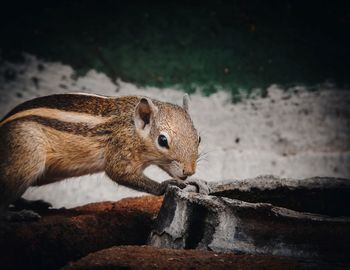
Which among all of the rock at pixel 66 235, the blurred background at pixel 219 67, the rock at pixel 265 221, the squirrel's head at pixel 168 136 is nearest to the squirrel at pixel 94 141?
the squirrel's head at pixel 168 136

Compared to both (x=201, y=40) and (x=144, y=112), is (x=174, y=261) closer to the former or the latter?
(x=144, y=112)

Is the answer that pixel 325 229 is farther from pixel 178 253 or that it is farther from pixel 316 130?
pixel 316 130

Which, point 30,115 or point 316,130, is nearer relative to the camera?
point 30,115

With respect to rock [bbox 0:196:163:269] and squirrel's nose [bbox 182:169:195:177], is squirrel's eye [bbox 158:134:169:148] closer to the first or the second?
squirrel's nose [bbox 182:169:195:177]

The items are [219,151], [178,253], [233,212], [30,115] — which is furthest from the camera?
[219,151]

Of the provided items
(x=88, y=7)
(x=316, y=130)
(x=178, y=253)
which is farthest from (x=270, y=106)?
(x=178, y=253)

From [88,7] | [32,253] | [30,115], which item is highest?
[88,7]

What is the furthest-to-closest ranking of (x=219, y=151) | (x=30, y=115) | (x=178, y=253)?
(x=219, y=151), (x=30, y=115), (x=178, y=253)
